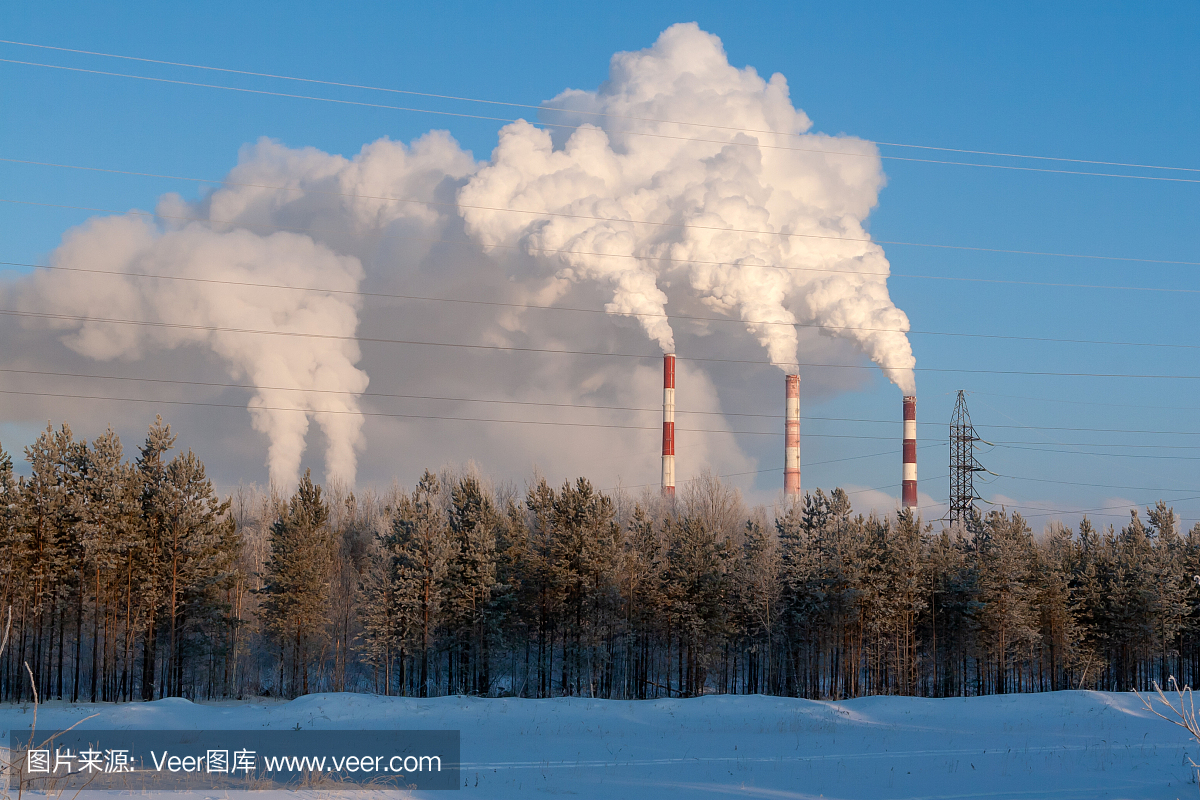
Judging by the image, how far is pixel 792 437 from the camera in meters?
59.9

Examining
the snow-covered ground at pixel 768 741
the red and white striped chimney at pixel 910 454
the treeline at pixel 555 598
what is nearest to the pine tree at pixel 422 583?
the treeline at pixel 555 598

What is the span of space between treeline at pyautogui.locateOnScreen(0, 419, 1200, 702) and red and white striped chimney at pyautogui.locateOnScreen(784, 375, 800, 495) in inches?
421

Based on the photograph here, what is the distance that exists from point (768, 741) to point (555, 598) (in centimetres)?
2221

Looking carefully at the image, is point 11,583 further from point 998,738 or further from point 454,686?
point 998,738

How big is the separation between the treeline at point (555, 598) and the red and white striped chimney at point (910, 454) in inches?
283

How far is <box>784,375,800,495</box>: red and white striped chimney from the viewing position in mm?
59500

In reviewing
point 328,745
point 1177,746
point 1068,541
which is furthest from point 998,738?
point 1068,541

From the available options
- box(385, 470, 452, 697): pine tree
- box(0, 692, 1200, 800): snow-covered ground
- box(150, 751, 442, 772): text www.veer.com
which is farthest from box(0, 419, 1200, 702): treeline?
box(150, 751, 442, 772): text www.veer.com

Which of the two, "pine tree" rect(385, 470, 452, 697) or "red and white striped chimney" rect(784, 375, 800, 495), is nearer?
"pine tree" rect(385, 470, 452, 697)

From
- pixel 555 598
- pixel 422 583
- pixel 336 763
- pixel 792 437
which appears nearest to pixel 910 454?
pixel 792 437

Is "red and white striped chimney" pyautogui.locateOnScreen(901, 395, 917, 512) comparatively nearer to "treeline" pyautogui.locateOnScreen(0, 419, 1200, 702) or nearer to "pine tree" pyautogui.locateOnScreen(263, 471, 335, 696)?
"treeline" pyautogui.locateOnScreen(0, 419, 1200, 702)

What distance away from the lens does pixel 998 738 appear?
23.8 metres

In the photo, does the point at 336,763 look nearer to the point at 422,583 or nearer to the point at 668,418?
the point at 422,583

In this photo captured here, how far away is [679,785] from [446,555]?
26542mm
